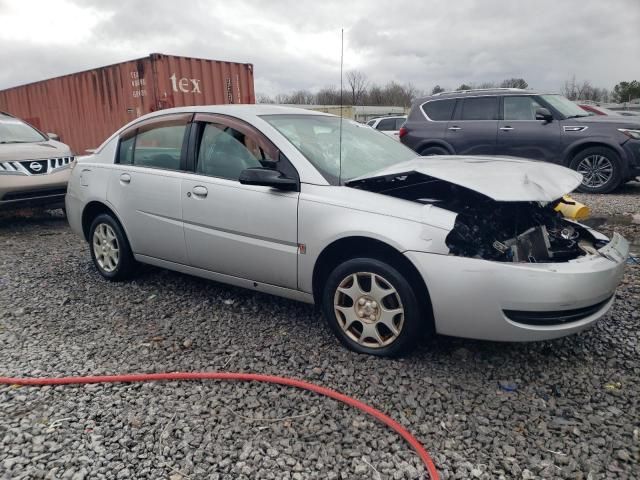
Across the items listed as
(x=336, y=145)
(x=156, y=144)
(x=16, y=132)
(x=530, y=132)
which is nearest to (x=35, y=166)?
(x=16, y=132)

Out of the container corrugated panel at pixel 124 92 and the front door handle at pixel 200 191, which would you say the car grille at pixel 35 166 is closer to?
the container corrugated panel at pixel 124 92

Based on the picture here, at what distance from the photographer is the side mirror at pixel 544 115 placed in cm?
824

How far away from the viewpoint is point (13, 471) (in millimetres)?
2137

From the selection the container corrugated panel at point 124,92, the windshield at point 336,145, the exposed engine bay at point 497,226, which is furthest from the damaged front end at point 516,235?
the container corrugated panel at point 124,92

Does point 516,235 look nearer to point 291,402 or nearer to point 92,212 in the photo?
point 291,402

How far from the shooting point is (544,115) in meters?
8.27

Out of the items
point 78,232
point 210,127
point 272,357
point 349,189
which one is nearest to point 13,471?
point 272,357

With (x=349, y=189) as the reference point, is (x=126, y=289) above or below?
below

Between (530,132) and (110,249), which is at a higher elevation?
(530,132)

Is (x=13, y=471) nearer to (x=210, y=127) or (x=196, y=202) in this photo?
(x=196, y=202)

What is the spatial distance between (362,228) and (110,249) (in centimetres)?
265

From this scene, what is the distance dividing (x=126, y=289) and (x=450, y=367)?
9.46 ft

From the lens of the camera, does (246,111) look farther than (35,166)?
No

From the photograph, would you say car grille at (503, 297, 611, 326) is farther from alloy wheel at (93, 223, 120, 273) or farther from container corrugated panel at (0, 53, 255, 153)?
container corrugated panel at (0, 53, 255, 153)
